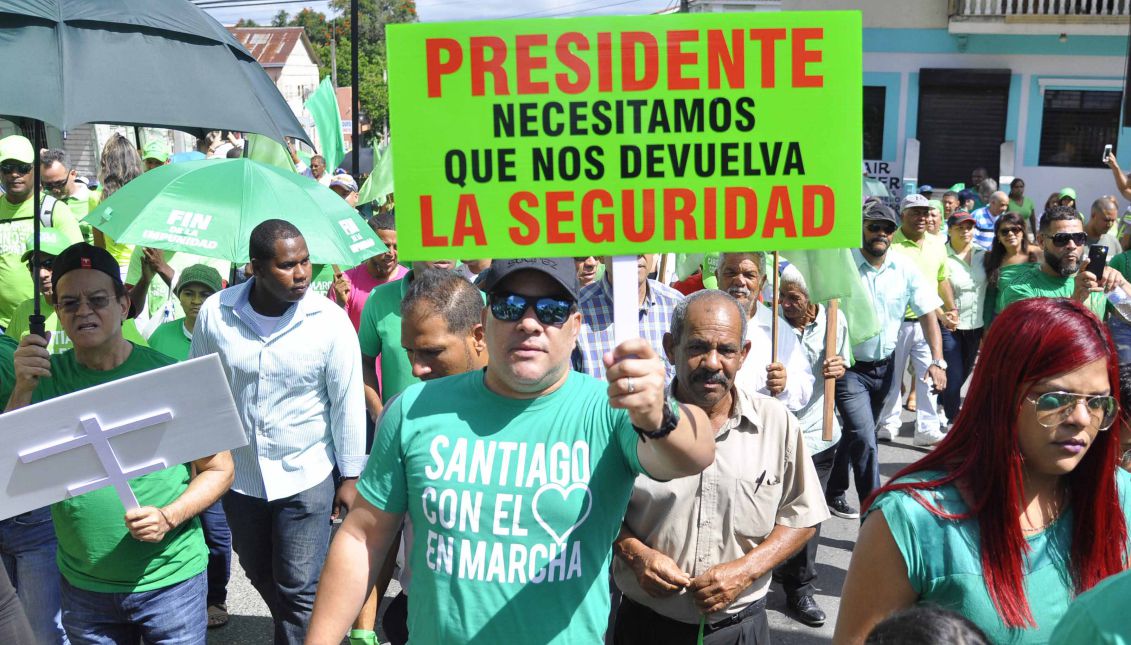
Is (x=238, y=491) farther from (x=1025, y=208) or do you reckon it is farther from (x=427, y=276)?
(x=1025, y=208)

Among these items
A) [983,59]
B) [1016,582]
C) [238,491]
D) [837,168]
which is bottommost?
[238,491]

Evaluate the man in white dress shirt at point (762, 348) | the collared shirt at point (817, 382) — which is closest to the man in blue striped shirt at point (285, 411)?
the man in white dress shirt at point (762, 348)

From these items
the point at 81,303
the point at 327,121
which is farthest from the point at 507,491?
the point at 327,121

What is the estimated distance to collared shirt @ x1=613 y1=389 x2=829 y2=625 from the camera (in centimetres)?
353

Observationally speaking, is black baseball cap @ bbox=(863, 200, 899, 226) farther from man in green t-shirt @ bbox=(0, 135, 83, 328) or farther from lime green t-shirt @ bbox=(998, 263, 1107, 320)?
man in green t-shirt @ bbox=(0, 135, 83, 328)

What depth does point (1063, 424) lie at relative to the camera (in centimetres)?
236

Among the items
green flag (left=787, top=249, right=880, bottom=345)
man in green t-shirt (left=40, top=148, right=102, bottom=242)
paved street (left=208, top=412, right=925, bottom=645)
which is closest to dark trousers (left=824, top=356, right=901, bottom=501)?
paved street (left=208, top=412, right=925, bottom=645)

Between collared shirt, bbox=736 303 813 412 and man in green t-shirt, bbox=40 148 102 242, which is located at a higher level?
man in green t-shirt, bbox=40 148 102 242

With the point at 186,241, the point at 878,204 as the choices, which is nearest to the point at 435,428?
the point at 186,241

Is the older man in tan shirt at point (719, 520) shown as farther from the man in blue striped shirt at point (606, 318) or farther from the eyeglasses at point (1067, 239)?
the eyeglasses at point (1067, 239)

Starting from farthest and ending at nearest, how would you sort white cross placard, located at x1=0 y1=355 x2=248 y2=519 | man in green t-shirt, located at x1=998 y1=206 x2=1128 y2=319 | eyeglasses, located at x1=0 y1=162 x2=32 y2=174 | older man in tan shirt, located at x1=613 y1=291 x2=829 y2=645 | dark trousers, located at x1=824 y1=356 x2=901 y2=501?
eyeglasses, located at x1=0 y1=162 x2=32 y2=174
man in green t-shirt, located at x1=998 y1=206 x2=1128 y2=319
dark trousers, located at x1=824 y1=356 x2=901 y2=501
older man in tan shirt, located at x1=613 y1=291 x2=829 y2=645
white cross placard, located at x1=0 y1=355 x2=248 y2=519

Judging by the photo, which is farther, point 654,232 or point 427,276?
point 427,276

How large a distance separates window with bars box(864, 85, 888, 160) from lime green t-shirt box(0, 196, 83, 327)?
19.9 metres

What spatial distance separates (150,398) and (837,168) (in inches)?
83.7
